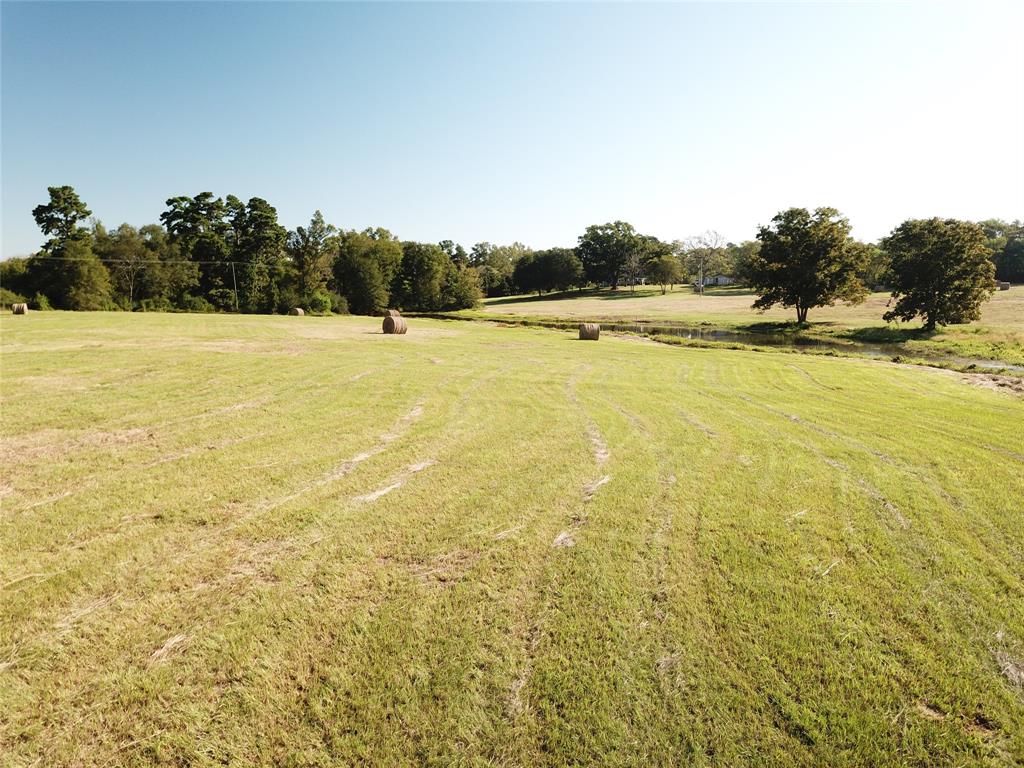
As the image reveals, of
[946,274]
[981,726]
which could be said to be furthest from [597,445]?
[946,274]

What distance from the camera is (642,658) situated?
150 inches

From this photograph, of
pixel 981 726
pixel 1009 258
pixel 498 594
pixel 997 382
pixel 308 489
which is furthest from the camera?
pixel 1009 258

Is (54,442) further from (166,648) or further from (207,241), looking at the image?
(207,241)

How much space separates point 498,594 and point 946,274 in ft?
188

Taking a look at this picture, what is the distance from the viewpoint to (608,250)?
125938 millimetres

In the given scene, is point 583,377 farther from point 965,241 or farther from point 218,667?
point 965,241

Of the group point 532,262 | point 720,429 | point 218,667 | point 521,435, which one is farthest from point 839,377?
point 532,262

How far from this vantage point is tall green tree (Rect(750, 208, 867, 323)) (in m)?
52.1

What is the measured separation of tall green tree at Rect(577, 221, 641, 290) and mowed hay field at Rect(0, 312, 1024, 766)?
121m

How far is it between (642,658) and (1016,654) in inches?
128

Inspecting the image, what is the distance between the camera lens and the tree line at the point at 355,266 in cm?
→ 4459

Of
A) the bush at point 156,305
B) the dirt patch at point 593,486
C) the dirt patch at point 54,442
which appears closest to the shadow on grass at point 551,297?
the bush at point 156,305

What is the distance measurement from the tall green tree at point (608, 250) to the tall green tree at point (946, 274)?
79.2 m

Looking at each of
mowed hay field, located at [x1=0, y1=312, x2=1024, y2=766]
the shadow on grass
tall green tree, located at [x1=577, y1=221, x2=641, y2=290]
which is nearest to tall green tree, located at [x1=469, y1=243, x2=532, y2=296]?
the shadow on grass
